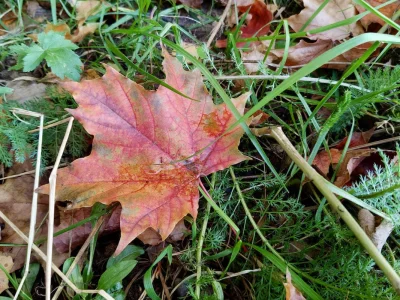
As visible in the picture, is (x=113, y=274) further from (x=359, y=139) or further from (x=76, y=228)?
(x=359, y=139)

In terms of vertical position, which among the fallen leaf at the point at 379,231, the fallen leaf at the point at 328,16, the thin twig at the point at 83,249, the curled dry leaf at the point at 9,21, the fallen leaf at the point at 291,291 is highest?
the fallen leaf at the point at 328,16

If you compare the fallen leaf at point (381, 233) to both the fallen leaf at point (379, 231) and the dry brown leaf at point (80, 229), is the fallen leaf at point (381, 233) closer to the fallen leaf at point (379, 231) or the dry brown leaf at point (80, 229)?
the fallen leaf at point (379, 231)

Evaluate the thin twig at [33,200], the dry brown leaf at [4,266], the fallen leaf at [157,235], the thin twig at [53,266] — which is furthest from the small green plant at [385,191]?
the dry brown leaf at [4,266]

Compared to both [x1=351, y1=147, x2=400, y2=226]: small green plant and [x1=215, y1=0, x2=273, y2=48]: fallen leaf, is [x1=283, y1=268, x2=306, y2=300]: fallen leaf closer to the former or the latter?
[x1=351, y1=147, x2=400, y2=226]: small green plant

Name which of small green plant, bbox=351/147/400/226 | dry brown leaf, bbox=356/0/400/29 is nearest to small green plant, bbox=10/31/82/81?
small green plant, bbox=351/147/400/226

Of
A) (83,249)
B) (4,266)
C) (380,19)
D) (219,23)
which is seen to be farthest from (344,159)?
(4,266)

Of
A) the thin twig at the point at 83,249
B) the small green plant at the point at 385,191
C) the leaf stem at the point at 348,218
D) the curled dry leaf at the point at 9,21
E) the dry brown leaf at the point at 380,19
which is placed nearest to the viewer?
the leaf stem at the point at 348,218
